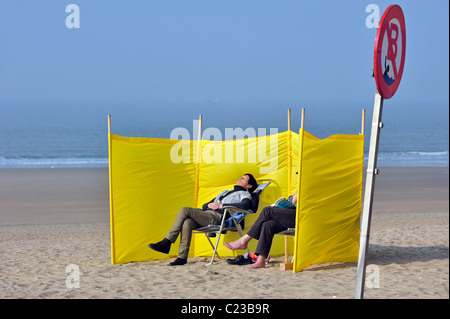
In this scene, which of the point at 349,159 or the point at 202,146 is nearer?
the point at 349,159

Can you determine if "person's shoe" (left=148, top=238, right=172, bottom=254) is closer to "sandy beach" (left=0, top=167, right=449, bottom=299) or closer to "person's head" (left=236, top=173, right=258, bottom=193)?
"sandy beach" (left=0, top=167, right=449, bottom=299)

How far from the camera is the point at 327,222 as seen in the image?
21.1ft

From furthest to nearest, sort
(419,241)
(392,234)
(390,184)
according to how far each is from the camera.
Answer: (390,184)
(392,234)
(419,241)

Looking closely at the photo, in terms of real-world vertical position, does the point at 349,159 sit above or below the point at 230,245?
above

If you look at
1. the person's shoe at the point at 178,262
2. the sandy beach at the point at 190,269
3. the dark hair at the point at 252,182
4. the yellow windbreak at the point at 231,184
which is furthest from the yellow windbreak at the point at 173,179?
the person's shoe at the point at 178,262

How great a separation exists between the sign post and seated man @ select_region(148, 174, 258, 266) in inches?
113

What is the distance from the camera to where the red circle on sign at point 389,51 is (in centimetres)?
371

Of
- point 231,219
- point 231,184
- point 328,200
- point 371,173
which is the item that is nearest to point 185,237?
point 231,219

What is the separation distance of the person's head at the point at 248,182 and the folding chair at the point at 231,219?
1.9 inches

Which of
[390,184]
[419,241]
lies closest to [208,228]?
[419,241]

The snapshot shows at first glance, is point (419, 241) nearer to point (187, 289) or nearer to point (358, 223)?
point (358, 223)

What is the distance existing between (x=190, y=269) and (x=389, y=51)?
3430mm

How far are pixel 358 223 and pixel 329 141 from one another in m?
1.04

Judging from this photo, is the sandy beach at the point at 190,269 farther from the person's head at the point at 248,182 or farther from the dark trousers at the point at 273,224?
the person's head at the point at 248,182
